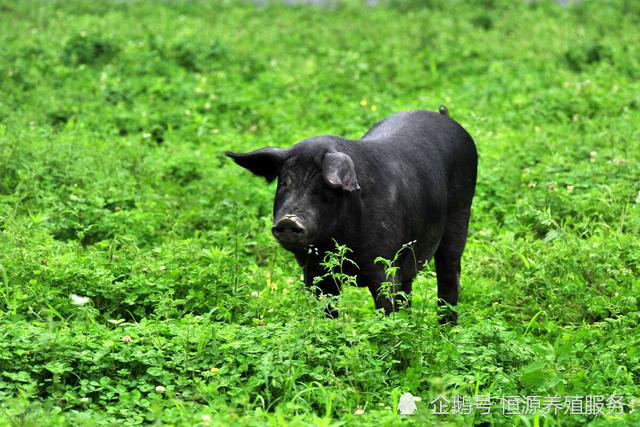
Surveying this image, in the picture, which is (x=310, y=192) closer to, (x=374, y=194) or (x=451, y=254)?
(x=374, y=194)

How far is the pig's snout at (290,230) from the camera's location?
16.5ft

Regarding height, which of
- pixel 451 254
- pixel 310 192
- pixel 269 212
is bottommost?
pixel 269 212

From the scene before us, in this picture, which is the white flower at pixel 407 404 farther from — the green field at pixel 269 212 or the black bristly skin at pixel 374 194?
the black bristly skin at pixel 374 194

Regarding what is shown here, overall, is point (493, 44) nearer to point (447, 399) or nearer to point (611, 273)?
point (611, 273)

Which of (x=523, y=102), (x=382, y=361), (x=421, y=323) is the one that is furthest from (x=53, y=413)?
(x=523, y=102)

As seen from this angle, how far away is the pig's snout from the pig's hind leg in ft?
5.57

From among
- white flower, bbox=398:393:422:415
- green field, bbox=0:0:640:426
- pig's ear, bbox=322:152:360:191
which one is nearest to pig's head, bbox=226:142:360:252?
pig's ear, bbox=322:152:360:191

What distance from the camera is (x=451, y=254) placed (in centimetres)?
655

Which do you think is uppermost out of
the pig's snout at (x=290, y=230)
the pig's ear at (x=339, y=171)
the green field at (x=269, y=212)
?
the pig's ear at (x=339, y=171)

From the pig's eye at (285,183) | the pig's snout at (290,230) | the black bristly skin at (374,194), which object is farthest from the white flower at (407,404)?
the pig's eye at (285,183)

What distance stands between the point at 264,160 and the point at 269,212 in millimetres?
2689

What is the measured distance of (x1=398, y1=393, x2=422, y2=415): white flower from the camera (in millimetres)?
4543

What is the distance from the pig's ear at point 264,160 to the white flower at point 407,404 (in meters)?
1.53

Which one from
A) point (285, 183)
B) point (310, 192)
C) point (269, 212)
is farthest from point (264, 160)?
point (269, 212)
